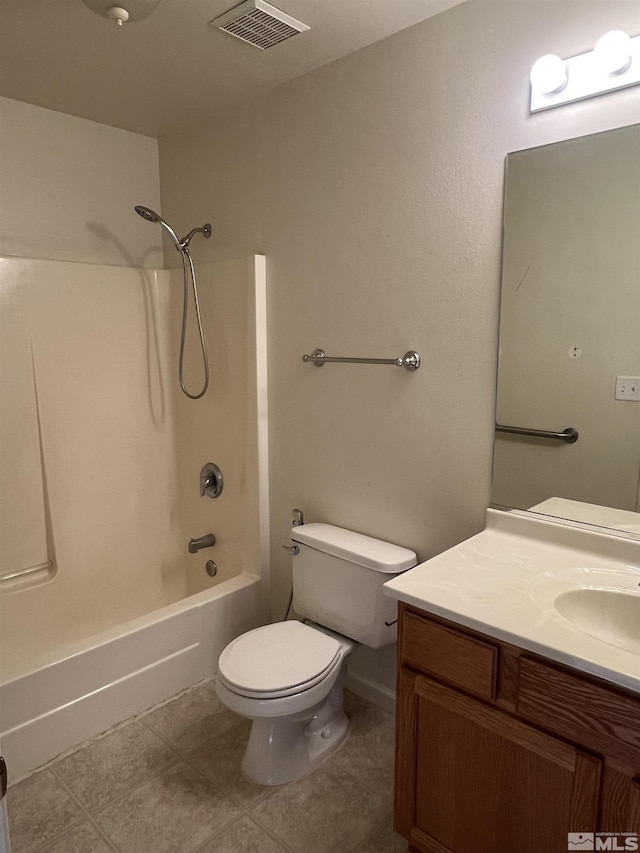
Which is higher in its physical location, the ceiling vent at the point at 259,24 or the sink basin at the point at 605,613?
the ceiling vent at the point at 259,24

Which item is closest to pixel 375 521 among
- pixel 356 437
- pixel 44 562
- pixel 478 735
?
pixel 356 437

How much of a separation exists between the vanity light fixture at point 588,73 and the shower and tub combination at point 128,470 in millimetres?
1216

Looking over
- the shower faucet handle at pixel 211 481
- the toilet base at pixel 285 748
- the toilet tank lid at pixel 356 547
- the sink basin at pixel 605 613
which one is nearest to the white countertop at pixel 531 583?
the sink basin at pixel 605 613

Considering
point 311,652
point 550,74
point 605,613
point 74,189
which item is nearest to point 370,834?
point 311,652

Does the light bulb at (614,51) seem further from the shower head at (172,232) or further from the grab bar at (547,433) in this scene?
the shower head at (172,232)

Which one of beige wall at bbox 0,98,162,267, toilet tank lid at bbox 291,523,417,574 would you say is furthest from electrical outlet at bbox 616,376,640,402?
beige wall at bbox 0,98,162,267

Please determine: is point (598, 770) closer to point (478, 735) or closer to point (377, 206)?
point (478, 735)

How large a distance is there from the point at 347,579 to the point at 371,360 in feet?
2.52

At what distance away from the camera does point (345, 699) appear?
2.27 meters

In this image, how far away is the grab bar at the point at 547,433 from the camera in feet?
5.26

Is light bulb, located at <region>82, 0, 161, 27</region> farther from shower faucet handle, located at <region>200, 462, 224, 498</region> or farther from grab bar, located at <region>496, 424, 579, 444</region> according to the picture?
shower faucet handle, located at <region>200, 462, 224, 498</region>

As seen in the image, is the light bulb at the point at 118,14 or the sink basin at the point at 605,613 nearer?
the sink basin at the point at 605,613

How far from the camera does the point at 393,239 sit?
192 cm

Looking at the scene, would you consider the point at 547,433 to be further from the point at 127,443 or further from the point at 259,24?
the point at 127,443
